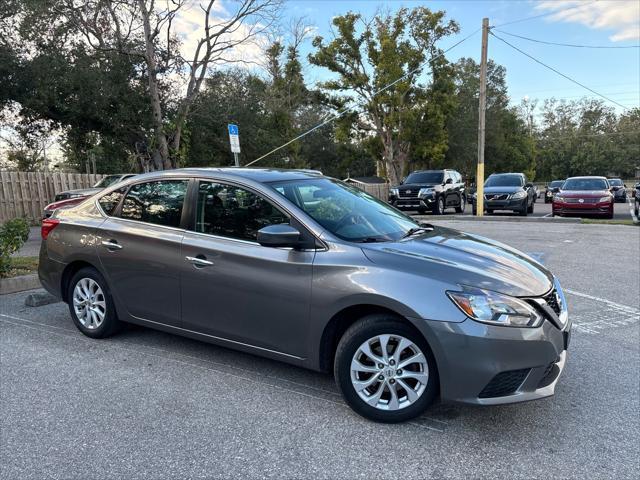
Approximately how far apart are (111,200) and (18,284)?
2975 millimetres

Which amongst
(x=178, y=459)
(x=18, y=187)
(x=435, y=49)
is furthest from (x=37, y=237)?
(x=435, y=49)

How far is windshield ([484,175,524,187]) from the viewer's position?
19297 mm

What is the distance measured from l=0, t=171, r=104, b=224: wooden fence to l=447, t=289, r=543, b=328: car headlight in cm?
1700

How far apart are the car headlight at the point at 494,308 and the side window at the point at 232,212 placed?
1.38 metres

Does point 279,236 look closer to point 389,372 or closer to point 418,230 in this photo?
point 389,372

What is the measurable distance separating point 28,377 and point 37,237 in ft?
35.1

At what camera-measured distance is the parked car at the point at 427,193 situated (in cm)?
1833

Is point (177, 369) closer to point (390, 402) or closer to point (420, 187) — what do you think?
point (390, 402)

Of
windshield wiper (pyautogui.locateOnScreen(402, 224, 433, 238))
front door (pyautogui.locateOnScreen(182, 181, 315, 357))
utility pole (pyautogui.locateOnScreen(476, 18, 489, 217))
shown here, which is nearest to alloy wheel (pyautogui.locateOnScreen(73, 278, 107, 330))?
front door (pyautogui.locateOnScreen(182, 181, 315, 357))

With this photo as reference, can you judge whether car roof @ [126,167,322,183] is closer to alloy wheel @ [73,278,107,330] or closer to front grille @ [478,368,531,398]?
alloy wheel @ [73,278,107,330]

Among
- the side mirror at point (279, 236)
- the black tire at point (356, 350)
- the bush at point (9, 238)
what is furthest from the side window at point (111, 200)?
the black tire at point (356, 350)

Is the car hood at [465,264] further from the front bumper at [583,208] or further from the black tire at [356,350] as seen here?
the front bumper at [583,208]

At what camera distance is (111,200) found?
15.4 ft

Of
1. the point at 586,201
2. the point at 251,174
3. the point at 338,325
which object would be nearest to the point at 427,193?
the point at 586,201
